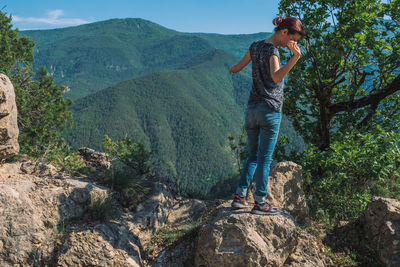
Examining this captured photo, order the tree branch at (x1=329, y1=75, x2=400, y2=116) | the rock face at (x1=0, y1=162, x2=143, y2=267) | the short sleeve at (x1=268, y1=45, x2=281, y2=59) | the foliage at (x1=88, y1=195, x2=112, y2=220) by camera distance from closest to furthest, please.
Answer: the short sleeve at (x1=268, y1=45, x2=281, y2=59), the rock face at (x1=0, y1=162, x2=143, y2=267), the foliage at (x1=88, y1=195, x2=112, y2=220), the tree branch at (x1=329, y1=75, x2=400, y2=116)

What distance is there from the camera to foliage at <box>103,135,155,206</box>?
22.4 ft

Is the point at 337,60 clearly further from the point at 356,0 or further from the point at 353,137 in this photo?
the point at 353,137

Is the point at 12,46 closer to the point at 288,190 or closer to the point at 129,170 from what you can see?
the point at 129,170

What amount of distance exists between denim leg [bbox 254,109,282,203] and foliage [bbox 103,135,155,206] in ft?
10.9

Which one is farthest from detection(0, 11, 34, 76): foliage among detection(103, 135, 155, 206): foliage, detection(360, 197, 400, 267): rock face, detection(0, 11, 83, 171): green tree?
detection(360, 197, 400, 267): rock face

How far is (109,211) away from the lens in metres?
5.82

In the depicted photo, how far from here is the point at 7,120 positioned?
6.07 m

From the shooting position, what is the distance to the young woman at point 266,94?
4262 mm

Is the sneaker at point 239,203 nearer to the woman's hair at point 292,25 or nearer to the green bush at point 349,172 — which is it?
the green bush at point 349,172

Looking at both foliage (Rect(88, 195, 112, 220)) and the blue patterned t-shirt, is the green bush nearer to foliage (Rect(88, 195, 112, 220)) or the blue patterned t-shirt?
the blue patterned t-shirt

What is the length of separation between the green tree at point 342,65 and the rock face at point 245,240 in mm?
3946

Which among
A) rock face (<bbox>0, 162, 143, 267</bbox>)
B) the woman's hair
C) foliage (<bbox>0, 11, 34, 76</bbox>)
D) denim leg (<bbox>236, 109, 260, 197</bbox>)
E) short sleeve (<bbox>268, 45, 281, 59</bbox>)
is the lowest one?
rock face (<bbox>0, 162, 143, 267</bbox>)

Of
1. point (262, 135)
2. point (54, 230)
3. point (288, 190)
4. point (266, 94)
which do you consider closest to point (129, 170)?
point (54, 230)

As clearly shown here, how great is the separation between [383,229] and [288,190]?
174 cm
